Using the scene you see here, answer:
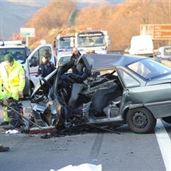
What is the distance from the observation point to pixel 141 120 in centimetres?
939

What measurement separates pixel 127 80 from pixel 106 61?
0.68 meters

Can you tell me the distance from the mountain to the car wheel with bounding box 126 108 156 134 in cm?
11398

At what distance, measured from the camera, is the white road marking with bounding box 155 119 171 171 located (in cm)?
732

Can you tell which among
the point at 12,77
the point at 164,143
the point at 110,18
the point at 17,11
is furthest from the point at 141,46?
the point at 17,11

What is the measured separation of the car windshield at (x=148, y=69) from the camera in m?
9.70

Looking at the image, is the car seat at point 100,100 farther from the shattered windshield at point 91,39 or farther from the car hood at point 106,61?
the shattered windshield at point 91,39

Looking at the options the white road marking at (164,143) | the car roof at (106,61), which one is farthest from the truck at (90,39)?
the car roof at (106,61)

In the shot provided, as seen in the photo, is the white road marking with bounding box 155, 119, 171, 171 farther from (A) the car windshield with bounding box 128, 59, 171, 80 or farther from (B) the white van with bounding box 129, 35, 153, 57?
(B) the white van with bounding box 129, 35, 153, 57

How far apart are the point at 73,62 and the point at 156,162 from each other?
3.70m

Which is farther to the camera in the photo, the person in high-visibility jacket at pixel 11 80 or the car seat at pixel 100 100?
the person in high-visibility jacket at pixel 11 80

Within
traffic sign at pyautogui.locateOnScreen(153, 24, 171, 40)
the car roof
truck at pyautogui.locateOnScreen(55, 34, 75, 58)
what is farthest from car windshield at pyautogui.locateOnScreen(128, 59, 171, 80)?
traffic sign at pyautogui.locateOnScreen(153, 24, 171, 40)

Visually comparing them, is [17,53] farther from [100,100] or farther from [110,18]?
[110,18]

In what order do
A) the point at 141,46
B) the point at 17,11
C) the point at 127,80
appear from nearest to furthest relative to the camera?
the point at 127,80 < the point at 141,46 < the point at 17,11

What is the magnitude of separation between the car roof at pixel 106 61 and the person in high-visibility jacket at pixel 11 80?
79.3 inches
